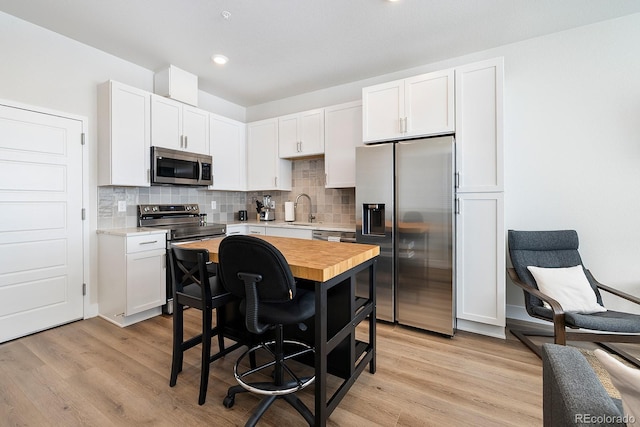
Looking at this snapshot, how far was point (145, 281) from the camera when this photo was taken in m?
2.86

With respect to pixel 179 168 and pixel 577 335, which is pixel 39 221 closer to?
pixel 179 168

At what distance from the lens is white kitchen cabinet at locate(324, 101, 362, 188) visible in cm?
337

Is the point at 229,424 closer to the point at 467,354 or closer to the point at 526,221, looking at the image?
the point at 467,354

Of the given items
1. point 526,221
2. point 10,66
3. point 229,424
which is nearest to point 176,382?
point 229,424

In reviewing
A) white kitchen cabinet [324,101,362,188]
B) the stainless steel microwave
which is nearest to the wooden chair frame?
white kitchen cabinet [324,101,362,188]

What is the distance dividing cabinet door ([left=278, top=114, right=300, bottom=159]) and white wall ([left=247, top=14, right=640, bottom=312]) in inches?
91.9

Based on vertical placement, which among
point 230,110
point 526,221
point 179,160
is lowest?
point 526,221

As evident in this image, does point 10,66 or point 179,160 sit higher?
point 10,66

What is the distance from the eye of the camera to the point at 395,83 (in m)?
2.86

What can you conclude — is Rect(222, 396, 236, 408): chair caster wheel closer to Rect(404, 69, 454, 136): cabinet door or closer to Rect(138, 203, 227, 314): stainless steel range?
Rect(138, 203, 227, 314): stainless steel range

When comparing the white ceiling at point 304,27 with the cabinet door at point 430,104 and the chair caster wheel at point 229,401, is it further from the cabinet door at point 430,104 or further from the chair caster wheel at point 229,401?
the chair caster wheel at point 229,401

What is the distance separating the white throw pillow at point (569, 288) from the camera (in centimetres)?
213

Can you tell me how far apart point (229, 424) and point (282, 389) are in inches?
13.4

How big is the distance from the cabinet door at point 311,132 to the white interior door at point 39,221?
238cm
